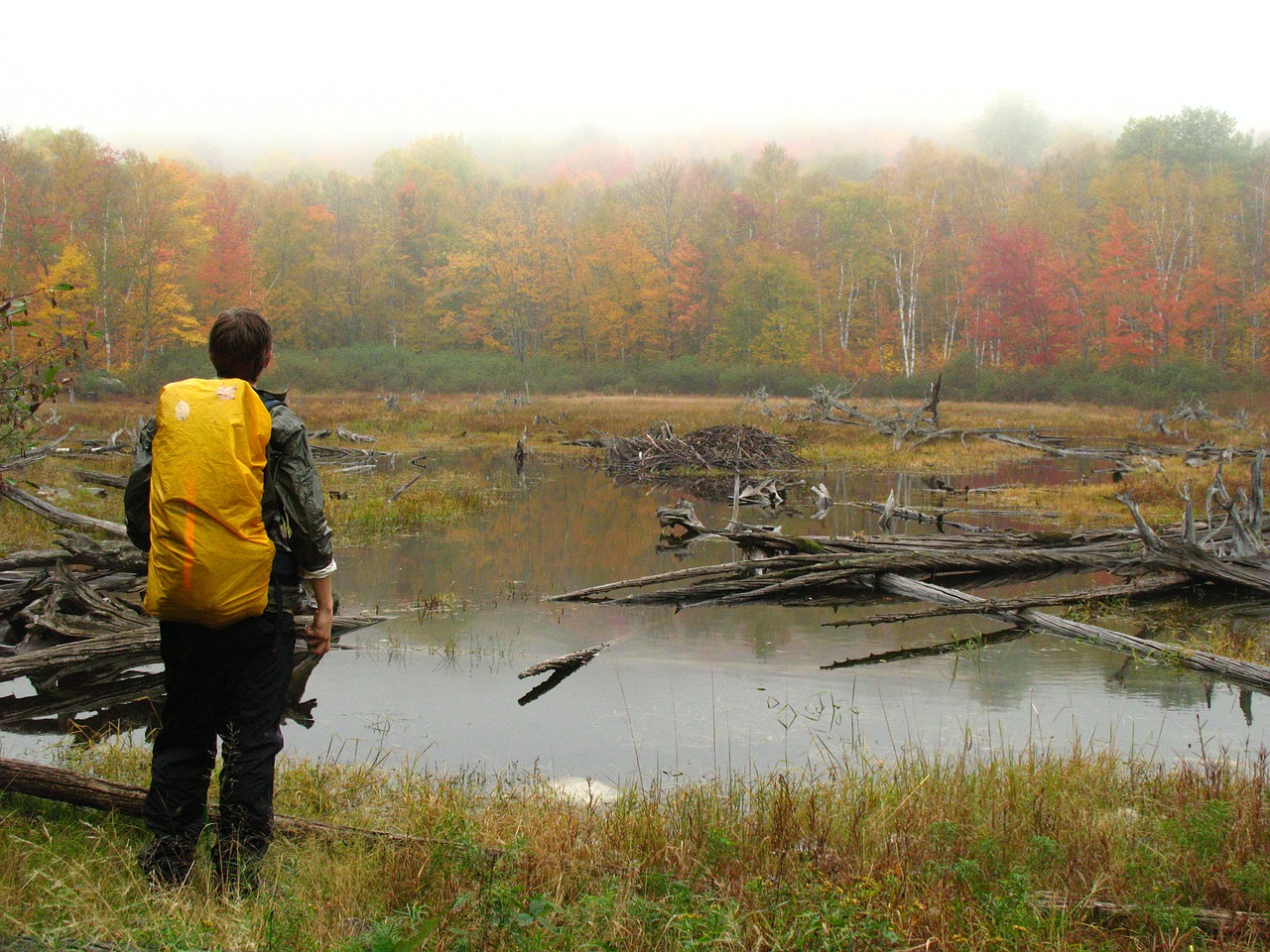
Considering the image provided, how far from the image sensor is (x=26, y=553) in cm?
862

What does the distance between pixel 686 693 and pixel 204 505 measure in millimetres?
4986

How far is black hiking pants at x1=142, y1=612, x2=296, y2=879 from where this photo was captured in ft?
12.5

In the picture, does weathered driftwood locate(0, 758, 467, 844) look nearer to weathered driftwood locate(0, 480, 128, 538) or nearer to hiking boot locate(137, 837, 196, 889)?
hiking boot locate(137, 837, 196, 889)

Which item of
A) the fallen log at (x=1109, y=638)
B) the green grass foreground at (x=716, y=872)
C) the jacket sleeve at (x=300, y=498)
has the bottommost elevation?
the fallen log at (x=1109, y=638)

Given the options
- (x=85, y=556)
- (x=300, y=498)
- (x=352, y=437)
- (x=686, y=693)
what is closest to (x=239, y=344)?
(x=300, y=498)

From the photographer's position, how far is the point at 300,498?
3945 mm

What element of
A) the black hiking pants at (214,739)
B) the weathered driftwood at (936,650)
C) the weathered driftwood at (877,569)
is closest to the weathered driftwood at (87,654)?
the black hiking pants at (214,739)

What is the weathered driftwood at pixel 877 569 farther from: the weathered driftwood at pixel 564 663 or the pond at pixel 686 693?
the weathered driftwood at pixel 564 663

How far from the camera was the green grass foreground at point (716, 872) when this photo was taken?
333 centimetres

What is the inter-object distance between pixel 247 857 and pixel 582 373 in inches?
2186

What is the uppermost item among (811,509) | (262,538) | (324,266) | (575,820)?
(324,266)

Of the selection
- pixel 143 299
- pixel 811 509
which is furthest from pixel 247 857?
pixel 143 299

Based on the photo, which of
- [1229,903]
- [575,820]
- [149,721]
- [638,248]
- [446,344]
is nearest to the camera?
[1229,903]

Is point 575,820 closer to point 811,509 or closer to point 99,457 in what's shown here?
point 811,509
